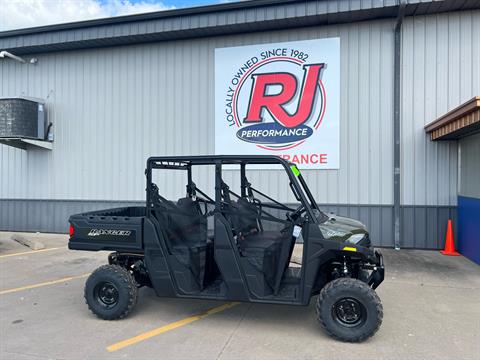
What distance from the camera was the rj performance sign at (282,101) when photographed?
941cm

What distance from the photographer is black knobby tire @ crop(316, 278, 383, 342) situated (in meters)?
3.87

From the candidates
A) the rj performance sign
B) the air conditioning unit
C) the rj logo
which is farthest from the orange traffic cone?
the air conditioning unit

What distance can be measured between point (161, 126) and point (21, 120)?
13.1 feet

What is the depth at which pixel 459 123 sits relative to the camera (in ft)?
22.5

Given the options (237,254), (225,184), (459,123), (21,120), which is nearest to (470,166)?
(459,123)

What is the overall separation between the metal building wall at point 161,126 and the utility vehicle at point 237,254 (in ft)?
16.1

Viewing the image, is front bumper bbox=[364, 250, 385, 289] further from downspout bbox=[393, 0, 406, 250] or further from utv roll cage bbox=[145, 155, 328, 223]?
downspout bbox=[393, 0, 406, 250]

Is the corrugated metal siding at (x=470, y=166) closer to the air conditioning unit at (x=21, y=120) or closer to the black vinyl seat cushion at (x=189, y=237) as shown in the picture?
the black vinyl seat cushion at (x=189, y=237)

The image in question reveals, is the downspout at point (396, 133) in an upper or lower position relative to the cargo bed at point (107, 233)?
upper

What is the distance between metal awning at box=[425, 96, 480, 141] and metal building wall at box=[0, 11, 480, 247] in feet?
1.72

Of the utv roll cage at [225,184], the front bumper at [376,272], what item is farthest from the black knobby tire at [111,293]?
the front bumper at [376,272]

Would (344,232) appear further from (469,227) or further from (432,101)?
(432,101)

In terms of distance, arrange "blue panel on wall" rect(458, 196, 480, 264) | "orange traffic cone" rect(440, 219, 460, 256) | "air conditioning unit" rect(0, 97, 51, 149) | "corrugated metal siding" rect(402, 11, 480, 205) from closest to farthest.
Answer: "blue panel on wall" rect(458, 196, 480, 264), "orange traffic cone" rect(440, 219, 460, 256), "corrugated metal siding" rect(402, 11, 480, 205), "air conditioning unit" rect(0, 97, 51, 149)

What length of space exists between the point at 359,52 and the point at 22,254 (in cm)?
901
